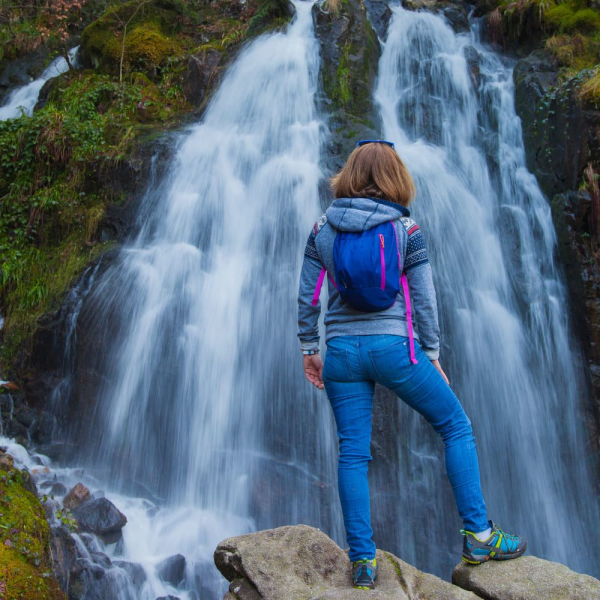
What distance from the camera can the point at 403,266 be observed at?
2.63 m

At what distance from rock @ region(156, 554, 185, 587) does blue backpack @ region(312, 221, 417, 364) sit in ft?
9.90

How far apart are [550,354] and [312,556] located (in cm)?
459

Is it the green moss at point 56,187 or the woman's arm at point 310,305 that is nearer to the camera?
the woman's arm at point 310,305

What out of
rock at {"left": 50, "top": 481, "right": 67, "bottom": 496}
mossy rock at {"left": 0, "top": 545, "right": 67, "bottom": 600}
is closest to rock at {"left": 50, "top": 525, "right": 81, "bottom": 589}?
mossy rock at {"left": 0, "top": 545, "right": 67, "bottom": 600}

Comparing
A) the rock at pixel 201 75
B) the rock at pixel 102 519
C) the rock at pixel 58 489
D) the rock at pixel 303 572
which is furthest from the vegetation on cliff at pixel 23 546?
the rock at pixel 201 75

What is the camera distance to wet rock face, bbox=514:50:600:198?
7.18 meters

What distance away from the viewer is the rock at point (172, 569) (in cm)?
444

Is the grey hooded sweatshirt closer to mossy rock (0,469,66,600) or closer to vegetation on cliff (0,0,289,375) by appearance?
mossy rock (0,469,66,600)

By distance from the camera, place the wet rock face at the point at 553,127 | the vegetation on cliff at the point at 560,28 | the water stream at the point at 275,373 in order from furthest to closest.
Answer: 1. the vegetation on cliff at the point at 560,28
2. the wet rock face at the point at 553,127
3. the water stream at the point at 275,373

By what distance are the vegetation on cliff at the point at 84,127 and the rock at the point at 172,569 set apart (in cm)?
314

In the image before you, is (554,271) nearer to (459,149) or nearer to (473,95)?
(459,149)

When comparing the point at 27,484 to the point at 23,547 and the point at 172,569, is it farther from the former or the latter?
the point at 172,569

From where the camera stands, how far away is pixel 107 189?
25.7 feet

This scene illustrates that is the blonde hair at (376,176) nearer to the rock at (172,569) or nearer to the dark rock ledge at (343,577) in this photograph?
the dark rock ledge at (343,577)
